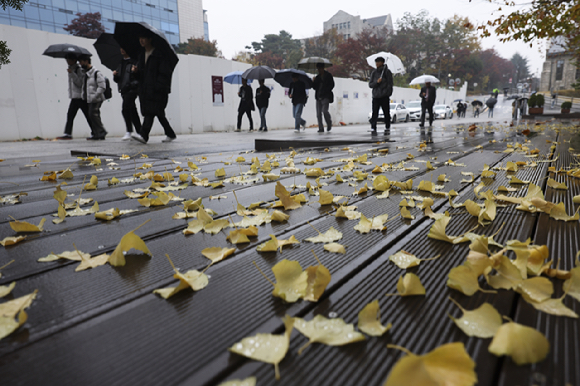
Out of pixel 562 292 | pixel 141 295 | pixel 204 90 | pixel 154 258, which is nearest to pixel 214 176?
pixel 154 258

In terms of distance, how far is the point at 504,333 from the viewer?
646 mm

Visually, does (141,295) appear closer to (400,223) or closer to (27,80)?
(400,223)

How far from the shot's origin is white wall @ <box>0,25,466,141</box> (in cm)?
880

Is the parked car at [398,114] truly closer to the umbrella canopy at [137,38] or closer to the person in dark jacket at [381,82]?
the person in dark jacket at [381,82]

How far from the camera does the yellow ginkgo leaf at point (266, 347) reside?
0.65 m

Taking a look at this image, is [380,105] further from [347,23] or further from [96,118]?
[347,23]

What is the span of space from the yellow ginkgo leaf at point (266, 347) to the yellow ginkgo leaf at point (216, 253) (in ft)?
1.51

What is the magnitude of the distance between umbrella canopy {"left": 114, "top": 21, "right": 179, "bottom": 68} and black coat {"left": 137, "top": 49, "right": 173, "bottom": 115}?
4.4 inches

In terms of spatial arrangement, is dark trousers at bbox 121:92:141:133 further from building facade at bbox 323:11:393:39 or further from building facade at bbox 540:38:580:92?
building facade at bbox 323:11:393:39

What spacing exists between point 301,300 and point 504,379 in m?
0.43

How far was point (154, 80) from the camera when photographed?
5848mm

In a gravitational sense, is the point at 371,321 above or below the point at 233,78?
below

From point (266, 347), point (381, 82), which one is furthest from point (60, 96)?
point (266, 347)

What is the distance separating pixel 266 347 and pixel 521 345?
0.45 meters
